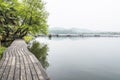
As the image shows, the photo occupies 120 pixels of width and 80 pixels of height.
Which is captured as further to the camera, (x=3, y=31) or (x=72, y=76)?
(x=3, y=31)

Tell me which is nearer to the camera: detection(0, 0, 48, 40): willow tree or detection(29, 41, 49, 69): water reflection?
detection(29, 41, 49, 69): water reflection

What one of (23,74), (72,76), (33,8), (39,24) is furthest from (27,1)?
(23,74)

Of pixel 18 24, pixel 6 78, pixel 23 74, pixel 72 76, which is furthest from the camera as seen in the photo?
pixel 18 24

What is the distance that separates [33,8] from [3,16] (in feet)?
20.2

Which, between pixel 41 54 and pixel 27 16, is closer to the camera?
pixel 41 54

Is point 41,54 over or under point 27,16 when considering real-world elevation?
under

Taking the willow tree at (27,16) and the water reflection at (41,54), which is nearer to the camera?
the water reflection at (41,54)

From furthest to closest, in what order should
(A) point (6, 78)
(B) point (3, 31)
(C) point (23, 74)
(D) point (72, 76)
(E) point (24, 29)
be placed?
(E) point (24, 29), (B) point (3, 31), (D) point (72, 76), (C) point (23, 74), (A) point (6, 78)

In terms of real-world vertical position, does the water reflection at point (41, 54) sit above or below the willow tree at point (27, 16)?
below

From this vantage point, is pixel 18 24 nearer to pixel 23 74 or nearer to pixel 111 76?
pixel 111 76

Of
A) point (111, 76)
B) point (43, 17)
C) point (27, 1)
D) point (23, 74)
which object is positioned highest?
point (27, 1)

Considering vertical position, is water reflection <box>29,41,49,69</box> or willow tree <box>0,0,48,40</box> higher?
willow tree <box>0,0,48,40</box>

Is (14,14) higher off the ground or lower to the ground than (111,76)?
higher

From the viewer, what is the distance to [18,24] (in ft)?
156
